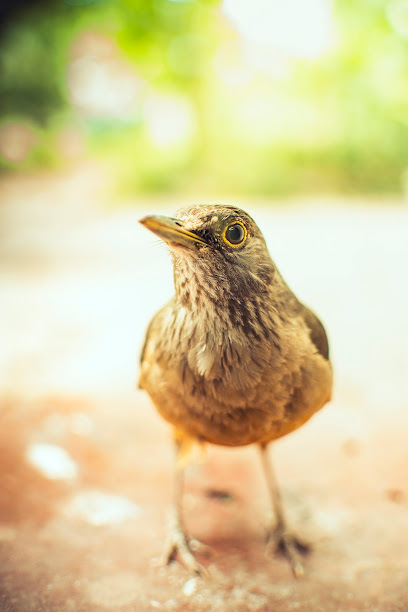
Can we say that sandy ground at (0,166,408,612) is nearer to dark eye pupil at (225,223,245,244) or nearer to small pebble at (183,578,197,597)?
small pebble at (183,578,197,597)

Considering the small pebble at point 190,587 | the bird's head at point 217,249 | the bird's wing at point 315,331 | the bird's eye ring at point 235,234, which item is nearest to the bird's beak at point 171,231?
the bird's head at point 217,249

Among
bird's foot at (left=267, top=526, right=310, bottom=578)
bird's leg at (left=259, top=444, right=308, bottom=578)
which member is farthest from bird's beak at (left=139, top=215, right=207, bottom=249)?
bird's foot at (left=267, top=526, right=310, bottom=578)

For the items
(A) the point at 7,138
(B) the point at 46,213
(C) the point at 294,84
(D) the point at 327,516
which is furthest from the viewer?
(A) the point at 7,138

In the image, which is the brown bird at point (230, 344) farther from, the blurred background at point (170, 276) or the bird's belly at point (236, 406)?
the blurred background at point (170, 276)

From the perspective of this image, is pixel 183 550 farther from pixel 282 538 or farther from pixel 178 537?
pixel 282 538

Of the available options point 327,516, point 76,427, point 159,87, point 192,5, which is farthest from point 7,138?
point 327,516

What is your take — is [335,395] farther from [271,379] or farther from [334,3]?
[334,3]

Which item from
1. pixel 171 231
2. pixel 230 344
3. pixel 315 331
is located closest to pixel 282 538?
pixel 315 331
